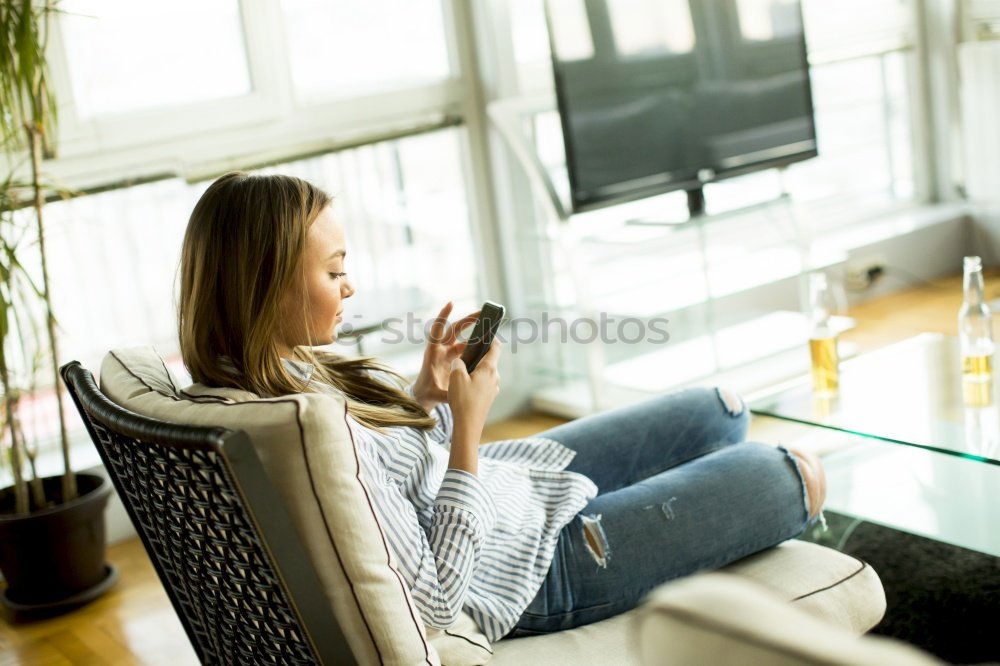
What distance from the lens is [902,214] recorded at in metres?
4.97

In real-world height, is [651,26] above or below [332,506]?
above

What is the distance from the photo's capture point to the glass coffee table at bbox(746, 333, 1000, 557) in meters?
2.00

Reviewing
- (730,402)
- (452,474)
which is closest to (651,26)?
(730,402)

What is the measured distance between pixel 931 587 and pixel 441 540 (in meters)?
1.23

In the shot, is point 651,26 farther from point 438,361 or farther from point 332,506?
point 332,506

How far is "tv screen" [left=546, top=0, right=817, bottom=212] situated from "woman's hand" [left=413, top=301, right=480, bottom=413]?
145 centimetres

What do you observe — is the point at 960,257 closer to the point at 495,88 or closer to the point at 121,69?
the point at 495,88

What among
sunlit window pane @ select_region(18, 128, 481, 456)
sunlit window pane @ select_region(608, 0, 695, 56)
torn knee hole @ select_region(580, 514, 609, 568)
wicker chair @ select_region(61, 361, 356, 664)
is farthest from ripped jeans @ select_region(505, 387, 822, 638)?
sunlit window pane @ select_region(608, 0, 695, 56)

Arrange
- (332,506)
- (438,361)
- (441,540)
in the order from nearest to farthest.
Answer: (332,506) < (441,540) < (438,361)

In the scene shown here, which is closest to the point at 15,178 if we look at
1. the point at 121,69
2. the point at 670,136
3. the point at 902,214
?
the point at 121,69

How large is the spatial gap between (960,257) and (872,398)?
9.77 ft

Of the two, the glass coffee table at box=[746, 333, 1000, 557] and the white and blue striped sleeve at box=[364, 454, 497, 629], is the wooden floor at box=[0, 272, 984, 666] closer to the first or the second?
the glass coffee table at box=[746, 333, 1000, 557]

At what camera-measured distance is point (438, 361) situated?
187cm

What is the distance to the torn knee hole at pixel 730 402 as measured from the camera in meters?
1.97
